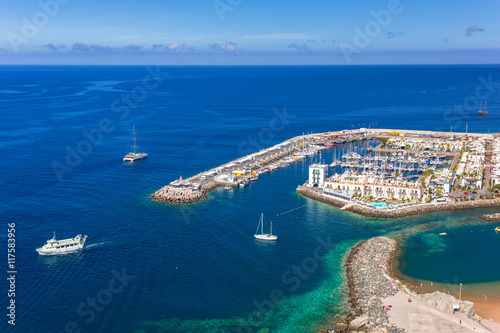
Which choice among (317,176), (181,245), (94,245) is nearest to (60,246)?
(94,245)

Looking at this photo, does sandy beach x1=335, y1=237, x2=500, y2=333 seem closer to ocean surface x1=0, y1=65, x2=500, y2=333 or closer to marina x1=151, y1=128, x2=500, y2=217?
ocean surface x1=0, y1=65, x2=500, y2=333

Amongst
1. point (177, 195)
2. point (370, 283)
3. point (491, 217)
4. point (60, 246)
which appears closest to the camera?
point (370, 283)

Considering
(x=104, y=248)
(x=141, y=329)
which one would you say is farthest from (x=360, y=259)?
(x=104, y=248)

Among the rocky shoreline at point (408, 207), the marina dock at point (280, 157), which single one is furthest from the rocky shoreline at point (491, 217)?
the marina dock at point (280, 157)

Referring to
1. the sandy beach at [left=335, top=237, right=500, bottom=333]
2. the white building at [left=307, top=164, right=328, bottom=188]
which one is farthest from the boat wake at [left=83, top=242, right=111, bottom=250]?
the white building at [left=307, top=164, right=328, bottom=188]

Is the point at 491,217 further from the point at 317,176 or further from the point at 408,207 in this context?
the point at 317,176

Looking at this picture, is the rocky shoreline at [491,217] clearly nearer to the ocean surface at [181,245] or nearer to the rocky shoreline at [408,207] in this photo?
the ocean surface at [181,245]
